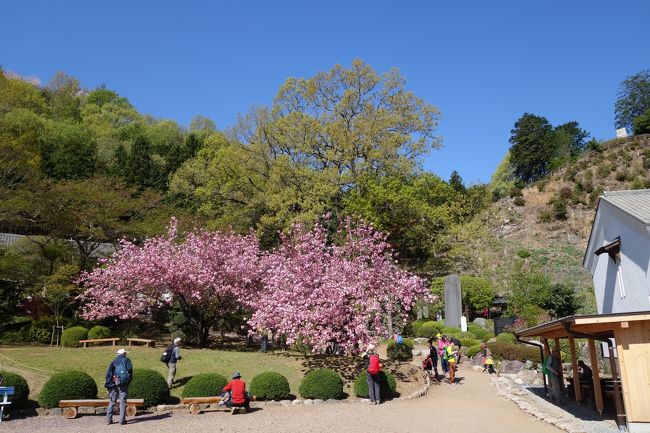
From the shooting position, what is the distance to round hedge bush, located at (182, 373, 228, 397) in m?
14.9

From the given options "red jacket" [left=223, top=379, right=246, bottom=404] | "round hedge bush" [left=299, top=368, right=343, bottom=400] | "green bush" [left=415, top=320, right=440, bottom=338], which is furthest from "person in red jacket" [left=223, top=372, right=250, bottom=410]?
"green bush" [left=415, top=320, right=440, bottom=338]

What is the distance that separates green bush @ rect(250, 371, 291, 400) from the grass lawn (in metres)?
0.99

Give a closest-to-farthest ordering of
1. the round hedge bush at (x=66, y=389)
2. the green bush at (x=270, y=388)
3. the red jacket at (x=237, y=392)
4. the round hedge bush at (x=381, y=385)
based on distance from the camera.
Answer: the round hedge bush at (x=66, y=389)
the red jacket at (x=237, y=392)
the green bush at (x=270, y=388)
the round hedge bush at (x=381, y=385)

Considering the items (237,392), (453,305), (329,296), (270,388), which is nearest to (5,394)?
(237,392)

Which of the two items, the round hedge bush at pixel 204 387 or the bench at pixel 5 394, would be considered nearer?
the bench at pixel 5 394

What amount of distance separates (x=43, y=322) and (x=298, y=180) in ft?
63.6

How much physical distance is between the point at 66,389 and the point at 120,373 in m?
2.64

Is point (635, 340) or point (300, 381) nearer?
point (635, 340)

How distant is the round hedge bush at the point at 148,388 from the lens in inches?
564

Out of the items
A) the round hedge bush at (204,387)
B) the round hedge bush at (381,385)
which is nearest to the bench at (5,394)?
the round hedge bush at (204,387)

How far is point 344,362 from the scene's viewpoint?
19.3 meters

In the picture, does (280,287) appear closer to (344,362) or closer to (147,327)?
(344,362)

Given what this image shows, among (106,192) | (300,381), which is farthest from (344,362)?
(106,192)

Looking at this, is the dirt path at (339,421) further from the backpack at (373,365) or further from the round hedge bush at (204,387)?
the backpack at (373,365)
